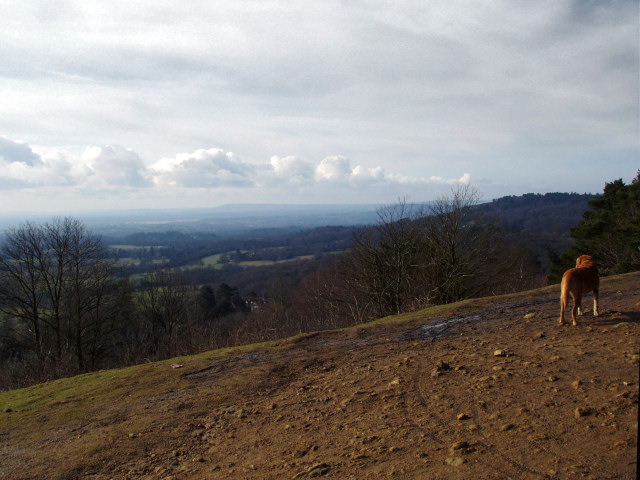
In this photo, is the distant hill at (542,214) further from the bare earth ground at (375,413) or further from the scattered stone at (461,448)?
the scattered stone at (461,448)

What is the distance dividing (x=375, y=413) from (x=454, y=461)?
1469 millimetres

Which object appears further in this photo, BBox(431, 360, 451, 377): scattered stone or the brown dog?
the brown dog

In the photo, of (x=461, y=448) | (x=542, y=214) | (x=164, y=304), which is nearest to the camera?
(x=461, y=448)

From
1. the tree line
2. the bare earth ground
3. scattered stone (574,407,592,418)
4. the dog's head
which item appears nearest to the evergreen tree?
the tree line

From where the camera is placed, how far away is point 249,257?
9462 centimetres

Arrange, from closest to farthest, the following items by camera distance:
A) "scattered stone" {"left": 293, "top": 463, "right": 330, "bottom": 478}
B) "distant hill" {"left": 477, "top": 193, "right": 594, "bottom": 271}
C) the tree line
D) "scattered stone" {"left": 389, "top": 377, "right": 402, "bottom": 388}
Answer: "scattered stone" {"left": 293, "top": 463, "right": 330, "bottom": 478}, "scattered stone" {"left": 389, "top": 377, "right": 402, "bottom": 388}, the tree line, "distant hill" {"left": 477, "top": 193, "right": 594, "bottom": 271}

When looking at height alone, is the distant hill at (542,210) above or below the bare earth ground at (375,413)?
above

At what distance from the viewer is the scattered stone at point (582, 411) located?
3986mm

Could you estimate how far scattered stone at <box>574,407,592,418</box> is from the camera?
3.99m

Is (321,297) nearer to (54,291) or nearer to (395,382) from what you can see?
(54,291)

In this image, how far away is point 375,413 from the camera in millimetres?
4980

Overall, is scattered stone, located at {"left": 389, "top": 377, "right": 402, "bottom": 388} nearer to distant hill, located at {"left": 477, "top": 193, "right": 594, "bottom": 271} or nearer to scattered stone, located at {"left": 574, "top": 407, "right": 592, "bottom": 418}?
scattered stone, located at {"left": 574, "top": 407, "right": 592, "bottom": 418}

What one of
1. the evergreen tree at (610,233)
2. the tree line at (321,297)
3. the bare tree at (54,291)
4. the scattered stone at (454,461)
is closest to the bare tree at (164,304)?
the tree line at (321,297)

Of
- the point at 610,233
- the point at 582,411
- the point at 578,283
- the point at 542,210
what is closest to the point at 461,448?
the point at 582,411
